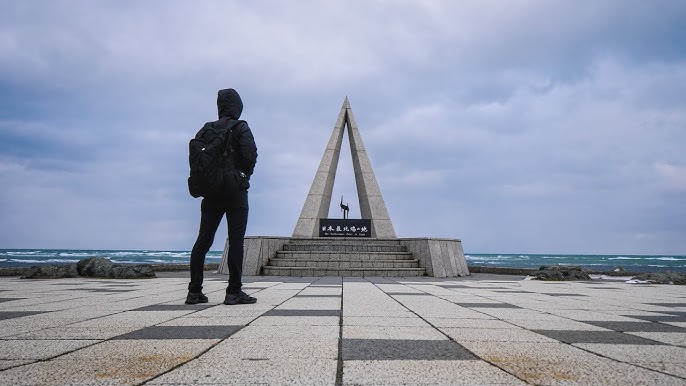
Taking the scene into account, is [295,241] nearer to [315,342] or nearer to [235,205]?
[235,205]

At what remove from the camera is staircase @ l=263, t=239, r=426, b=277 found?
36.0 feet

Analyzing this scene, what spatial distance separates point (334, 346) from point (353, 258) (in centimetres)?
965

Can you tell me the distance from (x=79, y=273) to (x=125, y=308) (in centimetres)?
661

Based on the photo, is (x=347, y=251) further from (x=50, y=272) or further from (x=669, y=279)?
(x=669, y=279)

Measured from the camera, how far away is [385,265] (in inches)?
457

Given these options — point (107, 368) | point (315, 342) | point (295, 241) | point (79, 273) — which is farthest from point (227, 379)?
point (295, 241)

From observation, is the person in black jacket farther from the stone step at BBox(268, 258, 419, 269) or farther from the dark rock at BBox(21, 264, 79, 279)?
the stone step at BBox(268, 258, 419, 269)

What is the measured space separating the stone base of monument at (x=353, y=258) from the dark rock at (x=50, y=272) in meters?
3.39

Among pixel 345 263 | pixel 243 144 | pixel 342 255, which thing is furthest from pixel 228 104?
pixel 342 255

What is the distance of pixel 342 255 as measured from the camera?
39.7 ft

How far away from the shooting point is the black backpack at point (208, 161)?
12.8 ft

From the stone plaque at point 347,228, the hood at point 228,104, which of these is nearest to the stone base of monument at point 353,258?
the stone plaque at point 347,228

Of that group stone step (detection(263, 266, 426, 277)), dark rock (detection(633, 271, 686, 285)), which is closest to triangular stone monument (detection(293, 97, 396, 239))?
stone step (detection(263, 266, 426, 277))

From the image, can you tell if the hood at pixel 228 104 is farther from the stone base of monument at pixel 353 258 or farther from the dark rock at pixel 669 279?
the dark rock at pixel 669 279
